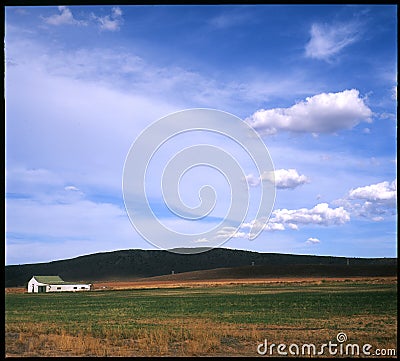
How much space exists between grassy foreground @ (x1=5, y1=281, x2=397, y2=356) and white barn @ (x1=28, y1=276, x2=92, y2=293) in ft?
17.7

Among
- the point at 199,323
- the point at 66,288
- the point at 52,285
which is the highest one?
the point at 199,323

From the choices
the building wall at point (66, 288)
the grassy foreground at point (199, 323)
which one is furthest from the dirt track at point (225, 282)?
the grassy foreground at point (199, 323)

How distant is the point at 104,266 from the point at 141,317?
13422 millimetres

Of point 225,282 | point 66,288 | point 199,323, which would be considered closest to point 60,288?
point 66,288

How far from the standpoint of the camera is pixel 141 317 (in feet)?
33.3

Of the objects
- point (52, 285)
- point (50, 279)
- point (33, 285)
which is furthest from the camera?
point (50, 279)

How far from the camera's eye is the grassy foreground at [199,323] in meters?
6.21

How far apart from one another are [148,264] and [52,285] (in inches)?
228

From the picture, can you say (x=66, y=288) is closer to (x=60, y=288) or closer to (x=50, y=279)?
(x=60, y=288)

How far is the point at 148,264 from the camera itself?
A: 24.2 metres

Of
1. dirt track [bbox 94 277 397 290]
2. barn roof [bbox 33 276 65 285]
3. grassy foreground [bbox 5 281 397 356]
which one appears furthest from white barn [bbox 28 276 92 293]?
grassy foreground [bbox 5 281 397 356]

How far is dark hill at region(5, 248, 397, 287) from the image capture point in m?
21.1

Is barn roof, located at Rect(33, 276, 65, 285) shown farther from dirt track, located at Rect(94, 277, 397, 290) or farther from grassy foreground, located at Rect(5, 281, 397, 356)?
grassy foreground, located at Rect(5, 281, 397, 356)

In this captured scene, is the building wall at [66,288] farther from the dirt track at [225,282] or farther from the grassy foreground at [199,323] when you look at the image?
the grassy foreground at [199,323]
